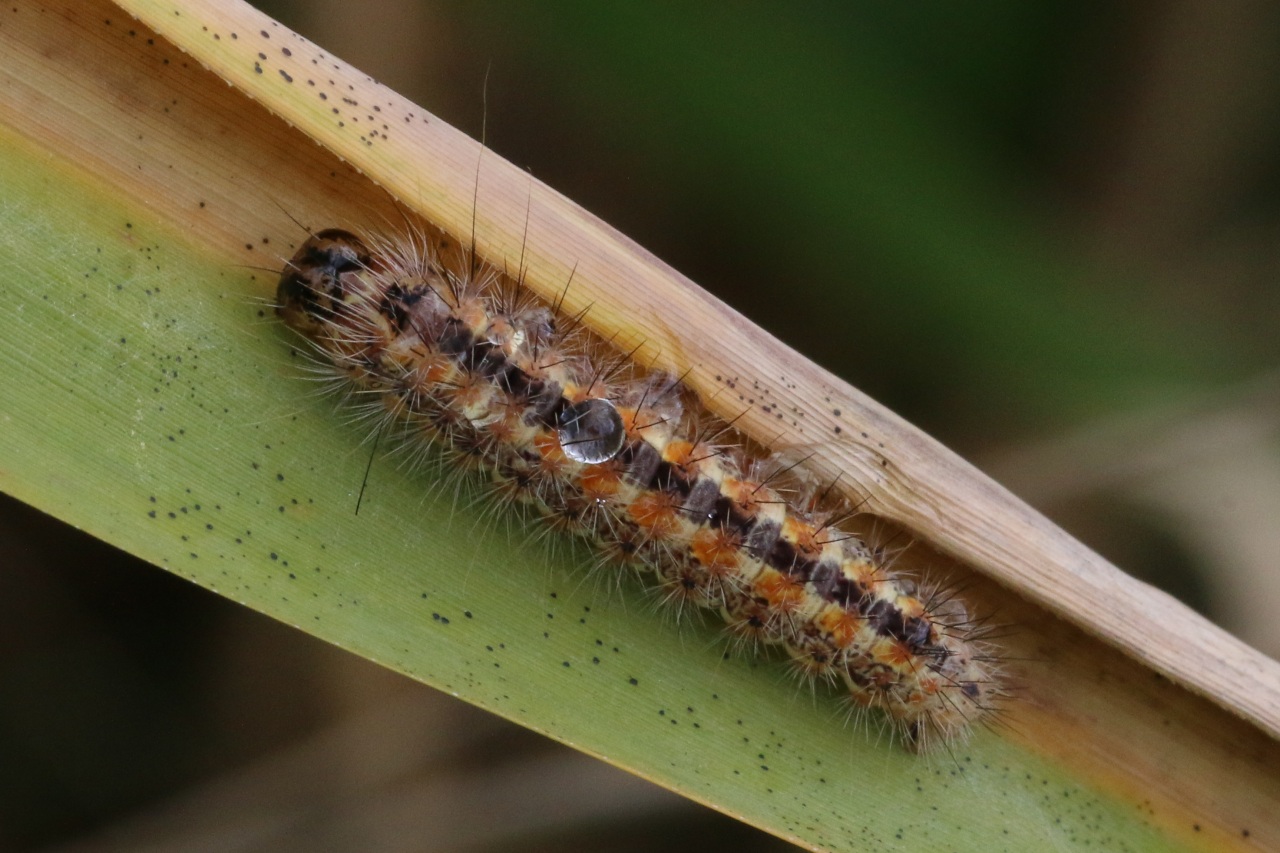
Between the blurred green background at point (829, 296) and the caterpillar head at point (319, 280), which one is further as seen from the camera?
the blurred green background at point (829, 296)

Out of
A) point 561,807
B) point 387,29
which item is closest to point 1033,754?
point 561,807

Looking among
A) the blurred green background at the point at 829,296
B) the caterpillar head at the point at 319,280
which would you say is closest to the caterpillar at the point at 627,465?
the caterpillar head at the point at 319,280

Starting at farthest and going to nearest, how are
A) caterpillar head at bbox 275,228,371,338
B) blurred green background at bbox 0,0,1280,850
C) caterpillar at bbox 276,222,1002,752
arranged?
blurred green background at bbox 0,0,1280,850 → caterpillar at bbox 276,222,1002,752 → caterpillar head at bbox 275,228,371,338

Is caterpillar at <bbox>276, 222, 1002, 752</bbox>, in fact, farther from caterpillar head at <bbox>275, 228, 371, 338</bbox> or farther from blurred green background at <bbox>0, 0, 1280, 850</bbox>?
blurred green background at <bbox>0, 0, 1280, 850</bbox>

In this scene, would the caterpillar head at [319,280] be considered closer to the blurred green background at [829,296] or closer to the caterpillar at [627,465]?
the caterpillar at [627,465]

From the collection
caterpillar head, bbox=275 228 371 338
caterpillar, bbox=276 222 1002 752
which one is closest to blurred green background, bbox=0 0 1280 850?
caterpillar, bbox=276 222 1002 752
